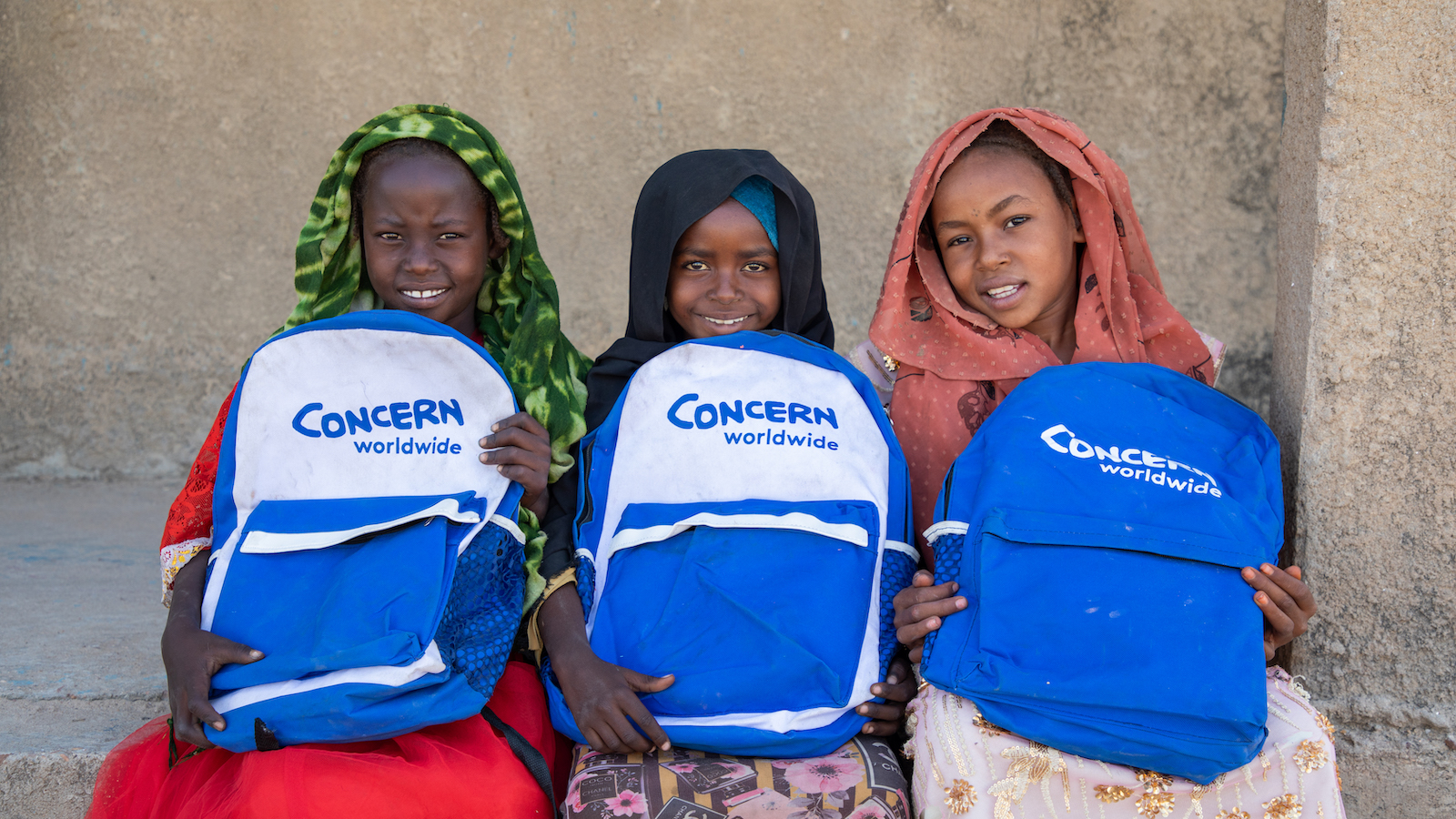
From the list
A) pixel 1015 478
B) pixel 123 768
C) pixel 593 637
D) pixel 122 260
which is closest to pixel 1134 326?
pixel 1015 478

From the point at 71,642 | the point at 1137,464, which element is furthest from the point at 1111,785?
the point at 71,642

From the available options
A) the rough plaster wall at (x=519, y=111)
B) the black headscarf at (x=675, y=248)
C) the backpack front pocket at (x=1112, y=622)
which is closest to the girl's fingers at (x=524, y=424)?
the black headscarf at (x=675, y=248)

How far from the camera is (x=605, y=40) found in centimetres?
425

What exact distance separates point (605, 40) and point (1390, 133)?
122 inches

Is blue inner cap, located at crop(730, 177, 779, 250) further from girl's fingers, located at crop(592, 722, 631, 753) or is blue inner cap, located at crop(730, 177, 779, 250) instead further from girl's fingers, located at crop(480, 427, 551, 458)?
girl's fingers, located at crop(592, 722, 631, 753)

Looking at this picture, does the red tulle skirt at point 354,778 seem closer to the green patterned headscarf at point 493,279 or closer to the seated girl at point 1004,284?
the green patterned headscarf at point 493,279

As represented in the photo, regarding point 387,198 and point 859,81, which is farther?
point 859,81

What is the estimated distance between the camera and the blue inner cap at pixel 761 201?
235cm

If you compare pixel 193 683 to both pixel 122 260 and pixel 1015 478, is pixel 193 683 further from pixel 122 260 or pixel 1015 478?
pixel 122 260

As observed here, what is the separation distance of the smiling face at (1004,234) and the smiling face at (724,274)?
17.0 inches

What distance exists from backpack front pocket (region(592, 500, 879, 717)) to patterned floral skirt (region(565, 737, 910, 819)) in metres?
0.09

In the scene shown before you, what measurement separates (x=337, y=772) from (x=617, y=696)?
461mm

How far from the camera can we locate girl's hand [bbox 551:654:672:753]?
1.68m

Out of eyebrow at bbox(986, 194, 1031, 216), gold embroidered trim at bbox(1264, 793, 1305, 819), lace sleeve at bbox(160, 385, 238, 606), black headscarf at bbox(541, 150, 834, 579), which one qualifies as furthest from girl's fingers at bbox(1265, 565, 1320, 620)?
lace sleeve at bbox(160, 385, 238, 606)
